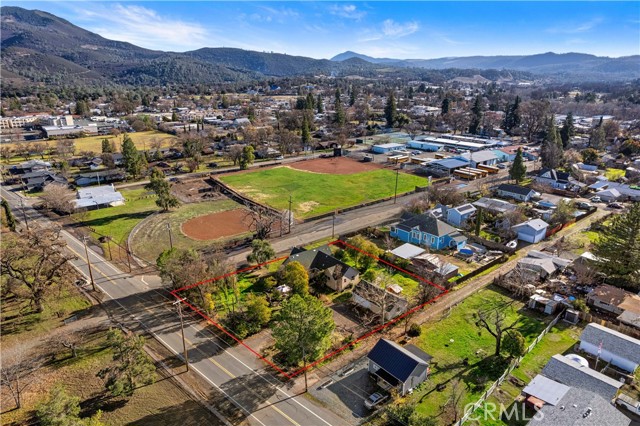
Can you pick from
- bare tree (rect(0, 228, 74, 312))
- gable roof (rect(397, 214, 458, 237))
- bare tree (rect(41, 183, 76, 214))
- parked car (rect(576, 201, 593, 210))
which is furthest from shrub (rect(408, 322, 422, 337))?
bare tree (rect(41, 183, 76, 214))

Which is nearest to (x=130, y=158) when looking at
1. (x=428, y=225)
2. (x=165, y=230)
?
(x=165, y=230)

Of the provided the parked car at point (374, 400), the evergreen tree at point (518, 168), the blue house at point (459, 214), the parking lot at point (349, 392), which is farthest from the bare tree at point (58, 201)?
the evergreen tree at point (518, 168)

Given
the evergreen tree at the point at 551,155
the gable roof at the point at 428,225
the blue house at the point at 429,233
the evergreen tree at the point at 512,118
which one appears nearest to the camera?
the blue house at the point at 429,233

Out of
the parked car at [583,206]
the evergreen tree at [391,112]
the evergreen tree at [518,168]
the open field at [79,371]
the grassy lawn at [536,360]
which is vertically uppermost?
→ the evergreen tree at [391,112]

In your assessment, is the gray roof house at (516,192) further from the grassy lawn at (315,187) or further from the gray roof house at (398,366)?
the gray roof house at (398,366)

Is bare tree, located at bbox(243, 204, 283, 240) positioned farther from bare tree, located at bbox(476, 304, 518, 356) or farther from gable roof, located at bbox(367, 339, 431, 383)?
bare tree, located at bbox(476, 304, 518, 356)

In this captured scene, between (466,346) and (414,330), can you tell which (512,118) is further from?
(414,330)
